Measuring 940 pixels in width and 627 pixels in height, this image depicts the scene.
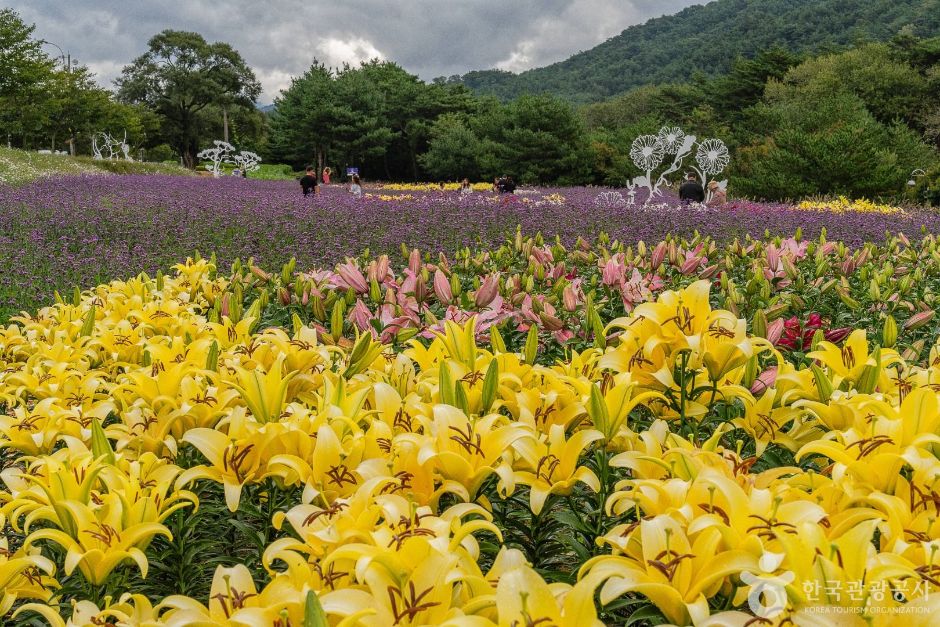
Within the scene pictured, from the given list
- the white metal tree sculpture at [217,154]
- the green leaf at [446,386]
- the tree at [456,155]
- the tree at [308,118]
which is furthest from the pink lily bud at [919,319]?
the tree at [308,118]

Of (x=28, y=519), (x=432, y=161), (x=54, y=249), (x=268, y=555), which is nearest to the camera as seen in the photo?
(x=268, y=555)

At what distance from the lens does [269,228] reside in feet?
30.3

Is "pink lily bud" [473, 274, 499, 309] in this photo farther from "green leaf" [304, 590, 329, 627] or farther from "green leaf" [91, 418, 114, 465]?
"green leaf" [304, 590, 329, 627]

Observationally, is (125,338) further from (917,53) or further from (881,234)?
(917,53)

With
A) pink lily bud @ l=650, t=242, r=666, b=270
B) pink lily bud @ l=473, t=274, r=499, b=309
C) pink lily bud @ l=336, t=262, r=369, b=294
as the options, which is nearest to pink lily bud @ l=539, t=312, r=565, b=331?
pink lily bud @ l=473, t=274, r=499, b=309

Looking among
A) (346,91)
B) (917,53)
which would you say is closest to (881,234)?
(917,53)

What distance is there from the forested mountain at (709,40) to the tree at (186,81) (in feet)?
70.9

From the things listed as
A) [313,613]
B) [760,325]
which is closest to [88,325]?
[313,613]

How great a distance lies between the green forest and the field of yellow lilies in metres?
19.8

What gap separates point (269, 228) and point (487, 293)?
23.9 feet

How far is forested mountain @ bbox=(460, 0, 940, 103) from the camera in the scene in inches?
1933

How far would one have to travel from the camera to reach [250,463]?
1262 millimetres

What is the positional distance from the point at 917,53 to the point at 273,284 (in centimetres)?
3675

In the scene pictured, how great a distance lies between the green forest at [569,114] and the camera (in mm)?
20516
